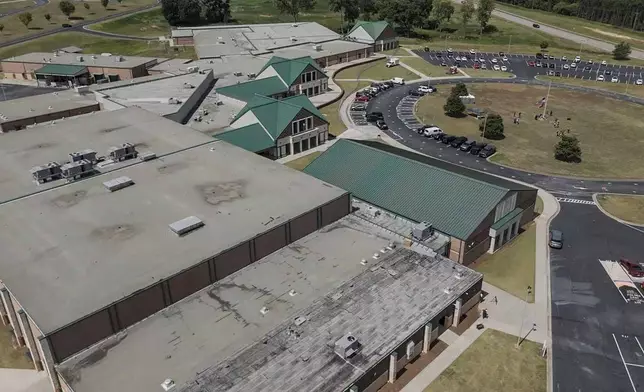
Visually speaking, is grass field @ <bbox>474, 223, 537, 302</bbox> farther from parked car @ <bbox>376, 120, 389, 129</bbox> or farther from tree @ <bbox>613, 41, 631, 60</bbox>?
tree @ <bbox>613, 41, 631, 60</bbox>

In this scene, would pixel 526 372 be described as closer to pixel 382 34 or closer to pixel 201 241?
pixel 201 241

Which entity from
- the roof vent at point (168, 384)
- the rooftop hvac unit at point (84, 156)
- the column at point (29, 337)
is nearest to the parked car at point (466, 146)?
the rooftop hvac unit at point (84, 156)

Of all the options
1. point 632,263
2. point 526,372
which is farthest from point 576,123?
point 526,372

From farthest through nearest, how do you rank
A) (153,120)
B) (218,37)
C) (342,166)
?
(218,37) → (153,120) → (342,166)

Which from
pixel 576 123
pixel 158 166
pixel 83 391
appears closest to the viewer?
pixel 83 391

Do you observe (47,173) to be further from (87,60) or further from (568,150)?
(87,60)

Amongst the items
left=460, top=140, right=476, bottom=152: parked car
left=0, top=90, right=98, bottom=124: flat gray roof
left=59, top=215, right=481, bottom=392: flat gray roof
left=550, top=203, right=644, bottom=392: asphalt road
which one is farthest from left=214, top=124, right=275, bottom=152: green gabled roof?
left=550, top=203, right=644, bottom=392: asphalt road

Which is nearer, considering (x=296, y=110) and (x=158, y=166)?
(x=158, y=166)
